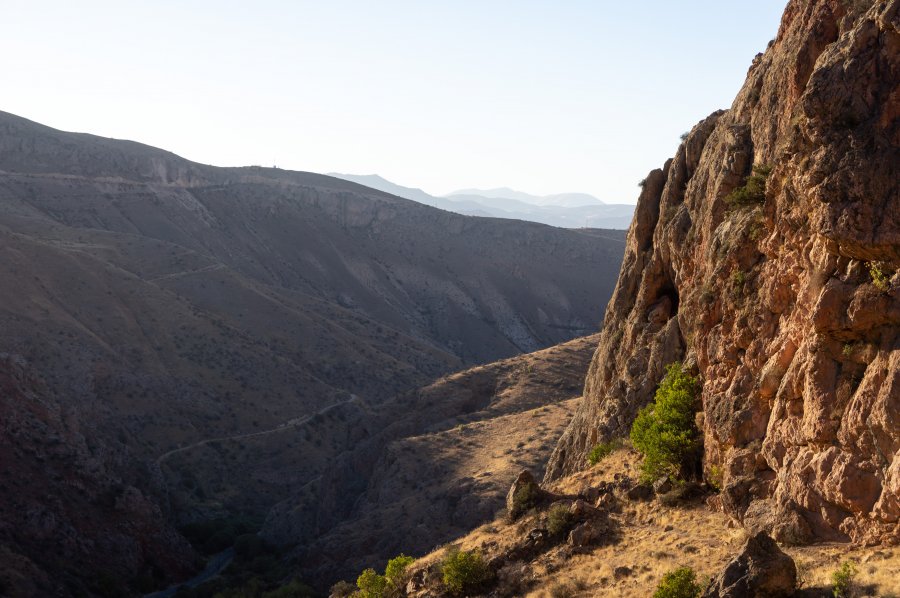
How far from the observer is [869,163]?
15.8m

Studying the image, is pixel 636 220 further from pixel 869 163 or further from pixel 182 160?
pixel 182 160

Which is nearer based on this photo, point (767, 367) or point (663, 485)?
point (767, 367)

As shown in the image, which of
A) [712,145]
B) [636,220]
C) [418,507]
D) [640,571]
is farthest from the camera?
[418,507]

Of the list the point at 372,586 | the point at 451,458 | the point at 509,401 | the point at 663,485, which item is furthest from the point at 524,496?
the point at 509,401

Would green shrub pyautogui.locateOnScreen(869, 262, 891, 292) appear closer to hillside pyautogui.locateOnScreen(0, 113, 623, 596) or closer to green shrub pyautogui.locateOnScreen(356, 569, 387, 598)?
green shrub pyautogui.locateOnScreen(356, 569, 387, 598)

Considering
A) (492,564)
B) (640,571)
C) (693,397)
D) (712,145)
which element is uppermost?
(712,145)

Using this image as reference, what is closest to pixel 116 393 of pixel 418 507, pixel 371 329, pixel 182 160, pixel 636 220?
pixel 418 507

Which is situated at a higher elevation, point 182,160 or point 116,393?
point 182,160

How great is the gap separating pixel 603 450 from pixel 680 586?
35.0ft

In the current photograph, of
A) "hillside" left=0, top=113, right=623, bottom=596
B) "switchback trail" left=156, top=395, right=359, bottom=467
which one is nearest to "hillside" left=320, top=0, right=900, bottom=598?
"hillside" left=0, top=113, right=623, bottom=596

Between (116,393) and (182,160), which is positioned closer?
(116,393)

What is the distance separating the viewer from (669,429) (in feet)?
72.0

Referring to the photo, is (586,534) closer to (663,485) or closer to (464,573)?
(663,485)

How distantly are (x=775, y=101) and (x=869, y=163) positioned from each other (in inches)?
195
